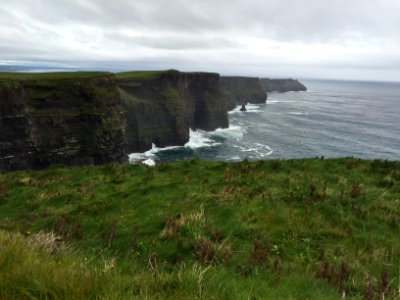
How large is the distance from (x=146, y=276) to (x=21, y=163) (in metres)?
65.5

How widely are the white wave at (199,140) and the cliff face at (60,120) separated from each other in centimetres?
3069

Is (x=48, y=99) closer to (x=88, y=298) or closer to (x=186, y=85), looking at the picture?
(x=186, y=85)

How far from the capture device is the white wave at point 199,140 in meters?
102

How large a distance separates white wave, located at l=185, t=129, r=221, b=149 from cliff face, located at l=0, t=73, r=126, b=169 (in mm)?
30690

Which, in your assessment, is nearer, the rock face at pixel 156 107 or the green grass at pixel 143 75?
the rock face at pixel 156 107

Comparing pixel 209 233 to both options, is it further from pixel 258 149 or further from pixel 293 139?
pixel 293 139

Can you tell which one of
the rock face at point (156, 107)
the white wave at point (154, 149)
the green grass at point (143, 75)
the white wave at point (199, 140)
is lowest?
the white wave at point (154, 149)

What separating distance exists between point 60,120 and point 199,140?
5027 centimetres

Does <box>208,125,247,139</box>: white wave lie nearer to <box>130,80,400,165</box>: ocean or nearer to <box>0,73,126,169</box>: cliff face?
<box>130,80,400,165</box>: ocean

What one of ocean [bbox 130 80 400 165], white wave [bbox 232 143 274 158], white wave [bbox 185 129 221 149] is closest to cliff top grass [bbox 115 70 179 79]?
white wave [bbox 185 129 221 149]

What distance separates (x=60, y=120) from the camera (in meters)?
68.6

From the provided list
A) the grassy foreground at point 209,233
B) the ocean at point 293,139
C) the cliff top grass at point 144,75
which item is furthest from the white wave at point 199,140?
the grassy foreground at point 209,233

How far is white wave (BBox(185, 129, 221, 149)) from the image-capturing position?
102500 millimetres

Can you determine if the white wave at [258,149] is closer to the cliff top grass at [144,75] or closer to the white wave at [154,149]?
the white wave at [154,149]
